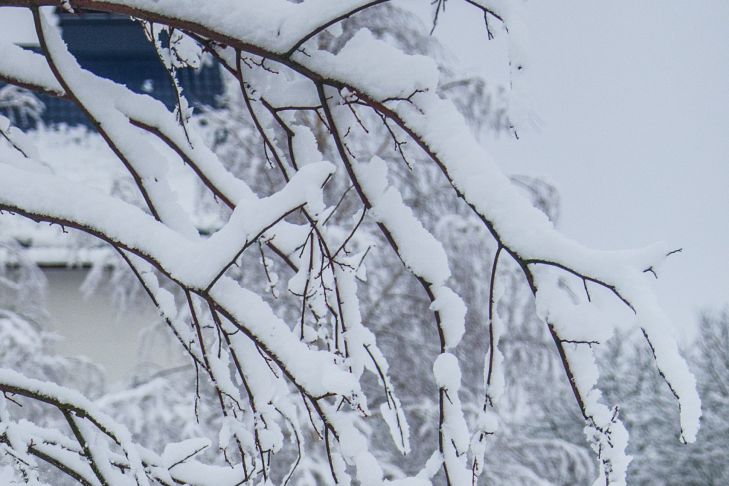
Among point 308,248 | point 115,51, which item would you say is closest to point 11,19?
point 308,248

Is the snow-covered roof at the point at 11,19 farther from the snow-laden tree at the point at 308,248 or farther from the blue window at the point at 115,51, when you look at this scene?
the blue window at the point at 115,51

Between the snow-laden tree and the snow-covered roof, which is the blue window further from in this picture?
the snow-laden tree

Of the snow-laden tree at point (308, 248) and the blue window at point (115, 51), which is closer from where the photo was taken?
the snow-laden tree at point (308, 248)

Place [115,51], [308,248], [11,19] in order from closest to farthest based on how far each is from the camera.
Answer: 1. [308,248]
2. [11,19]
3. [115,51]

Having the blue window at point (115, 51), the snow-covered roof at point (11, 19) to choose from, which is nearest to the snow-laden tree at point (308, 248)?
the snow-covered roof at point (11, 19)

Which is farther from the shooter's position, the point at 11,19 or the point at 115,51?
the point at 115,51

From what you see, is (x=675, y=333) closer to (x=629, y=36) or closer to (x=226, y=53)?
(x=226, y=53)

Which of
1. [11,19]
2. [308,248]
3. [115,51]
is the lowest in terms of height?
[308,248]

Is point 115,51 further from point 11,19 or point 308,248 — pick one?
point 308,248

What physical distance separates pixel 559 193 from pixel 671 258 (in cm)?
517

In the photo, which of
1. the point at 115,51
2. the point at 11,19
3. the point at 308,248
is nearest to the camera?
the point at 308,248

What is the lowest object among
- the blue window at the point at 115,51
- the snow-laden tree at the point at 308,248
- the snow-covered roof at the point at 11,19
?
the snow-laden tree at the point at 308,248

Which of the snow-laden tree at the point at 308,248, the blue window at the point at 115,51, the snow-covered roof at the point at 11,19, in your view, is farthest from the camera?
the blue window at the point at 115,51

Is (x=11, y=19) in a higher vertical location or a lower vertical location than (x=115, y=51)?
lower
